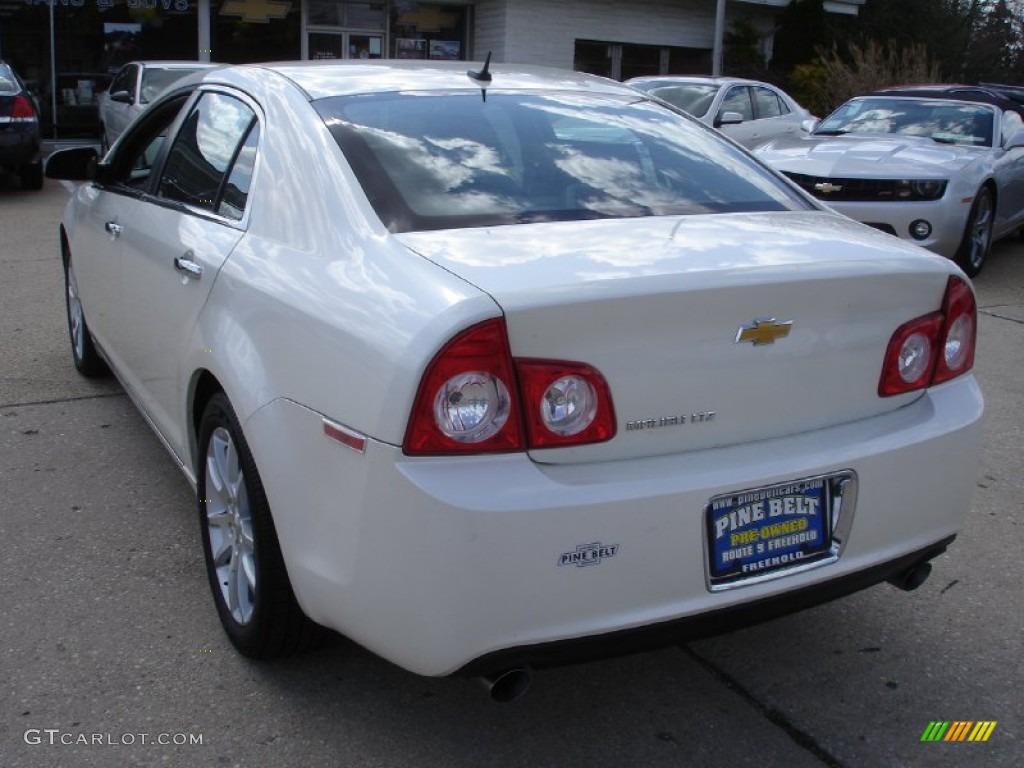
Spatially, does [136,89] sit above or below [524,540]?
above

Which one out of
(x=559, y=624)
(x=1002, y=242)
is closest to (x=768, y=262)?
(x=559, y=624)

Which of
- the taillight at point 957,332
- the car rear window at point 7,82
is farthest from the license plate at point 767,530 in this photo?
the car rear window at point 7,82

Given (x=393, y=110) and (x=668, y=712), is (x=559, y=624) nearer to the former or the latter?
(x=668, y=712)

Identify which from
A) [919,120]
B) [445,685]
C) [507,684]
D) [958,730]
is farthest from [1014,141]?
[507,684]

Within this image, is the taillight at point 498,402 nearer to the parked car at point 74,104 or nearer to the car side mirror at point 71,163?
the car side mirror at point 71,163

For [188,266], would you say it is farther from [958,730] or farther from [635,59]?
[635,59]

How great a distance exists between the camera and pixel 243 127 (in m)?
3.47

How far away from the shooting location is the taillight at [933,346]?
9.27ft

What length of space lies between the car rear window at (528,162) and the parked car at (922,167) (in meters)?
4.74

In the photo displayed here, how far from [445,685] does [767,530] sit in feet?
3.33

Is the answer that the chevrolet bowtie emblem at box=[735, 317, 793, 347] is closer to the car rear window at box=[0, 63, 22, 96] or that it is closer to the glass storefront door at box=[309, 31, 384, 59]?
the car rear window at box=[0, 63, 22, 96]

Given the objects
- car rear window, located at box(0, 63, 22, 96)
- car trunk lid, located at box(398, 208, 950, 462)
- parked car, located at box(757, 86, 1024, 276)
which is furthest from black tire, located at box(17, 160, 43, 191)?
car trunk lid, located at box(398, 208, 950, 462)

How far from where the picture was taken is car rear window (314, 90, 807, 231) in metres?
2.95

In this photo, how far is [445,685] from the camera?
120 inches
